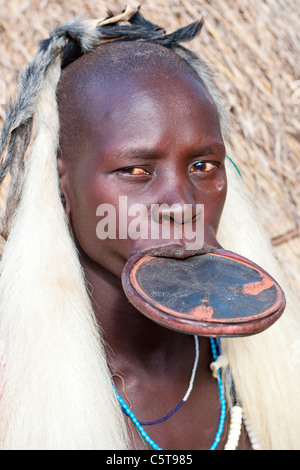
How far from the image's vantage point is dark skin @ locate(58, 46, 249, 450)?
1.24 m

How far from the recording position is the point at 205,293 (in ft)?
3.68

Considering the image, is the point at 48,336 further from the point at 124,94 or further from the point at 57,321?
the point at 124,94

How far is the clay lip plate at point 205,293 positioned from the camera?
105 cm

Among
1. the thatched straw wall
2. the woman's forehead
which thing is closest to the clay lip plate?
the woman's forehead

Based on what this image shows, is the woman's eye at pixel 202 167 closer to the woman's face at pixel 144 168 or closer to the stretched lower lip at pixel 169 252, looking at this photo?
the woman's face at pixel 144 168

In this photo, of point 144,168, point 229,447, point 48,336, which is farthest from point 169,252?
point 229,447

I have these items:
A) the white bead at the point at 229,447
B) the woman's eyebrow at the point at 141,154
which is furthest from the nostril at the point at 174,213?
the white bead at the point at 229,447

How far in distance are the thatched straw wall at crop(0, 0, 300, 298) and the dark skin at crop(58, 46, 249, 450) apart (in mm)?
887

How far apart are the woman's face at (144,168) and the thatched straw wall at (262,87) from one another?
918 millimetres

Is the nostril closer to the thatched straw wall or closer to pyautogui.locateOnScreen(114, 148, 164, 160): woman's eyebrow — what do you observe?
pyautogui.locateOnScreen(114, 148, 164, 160): woman's eyebrow

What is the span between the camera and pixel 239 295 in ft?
3.71

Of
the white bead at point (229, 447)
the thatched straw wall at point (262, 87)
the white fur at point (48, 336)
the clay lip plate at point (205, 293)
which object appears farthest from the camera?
the thatched straw wall at point (262, 87)

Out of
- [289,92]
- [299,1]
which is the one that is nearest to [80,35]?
[289,92]

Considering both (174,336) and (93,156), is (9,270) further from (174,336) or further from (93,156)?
(174,336)
